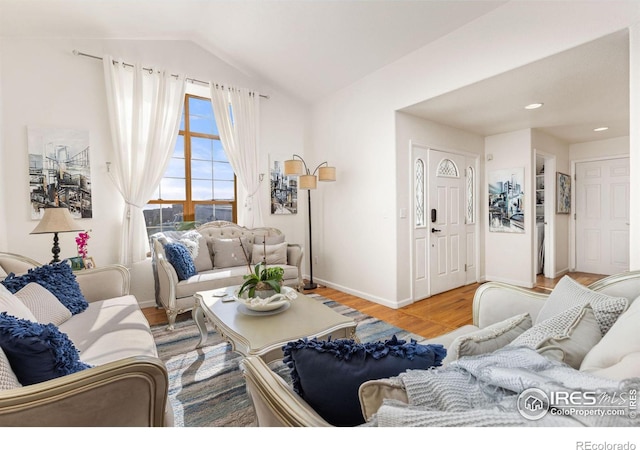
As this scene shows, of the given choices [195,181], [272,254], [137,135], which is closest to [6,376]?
[272,254]

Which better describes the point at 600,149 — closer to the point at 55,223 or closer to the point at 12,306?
the point at 12,306

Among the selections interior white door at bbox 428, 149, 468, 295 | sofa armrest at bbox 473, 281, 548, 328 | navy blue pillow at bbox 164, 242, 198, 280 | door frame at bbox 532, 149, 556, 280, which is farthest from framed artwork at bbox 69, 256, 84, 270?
door frame at bbox 532, 149, 556, 280

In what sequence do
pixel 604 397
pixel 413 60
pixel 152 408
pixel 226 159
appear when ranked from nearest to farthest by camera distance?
pixel 604 397 → pixel 152 408 → pixel 413 60 → pixel 226 159

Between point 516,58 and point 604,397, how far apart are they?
2671 millimetres

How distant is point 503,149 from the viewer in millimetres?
4371

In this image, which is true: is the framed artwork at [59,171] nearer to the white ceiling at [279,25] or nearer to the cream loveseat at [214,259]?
the cream loveseat at [214,259]

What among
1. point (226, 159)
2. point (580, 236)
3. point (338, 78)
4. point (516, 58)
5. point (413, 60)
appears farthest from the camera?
point (580, 236)

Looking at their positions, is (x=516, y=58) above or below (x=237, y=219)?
above

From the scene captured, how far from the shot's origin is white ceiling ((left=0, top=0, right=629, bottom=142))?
252 centimetres

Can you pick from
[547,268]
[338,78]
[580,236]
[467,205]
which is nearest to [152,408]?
[338,78]

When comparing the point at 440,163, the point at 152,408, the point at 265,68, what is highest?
the point at 265,68

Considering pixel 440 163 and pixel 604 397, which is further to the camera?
pixel 440 163

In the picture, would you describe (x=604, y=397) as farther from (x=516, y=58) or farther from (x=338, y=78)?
(x=338, y=78)

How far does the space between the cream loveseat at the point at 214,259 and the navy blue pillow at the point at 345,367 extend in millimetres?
2231
